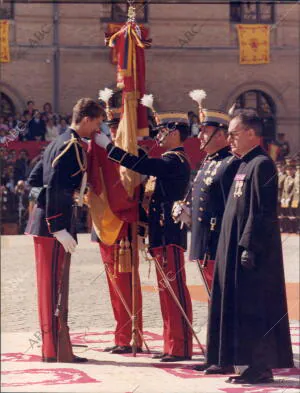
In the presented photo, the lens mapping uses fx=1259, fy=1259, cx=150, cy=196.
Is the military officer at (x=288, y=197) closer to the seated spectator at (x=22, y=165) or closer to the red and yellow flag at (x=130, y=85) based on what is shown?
the seated spectator at (x=22, y=165)

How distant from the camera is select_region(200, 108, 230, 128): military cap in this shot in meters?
7.43

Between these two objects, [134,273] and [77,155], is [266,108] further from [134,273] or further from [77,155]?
[77,155]

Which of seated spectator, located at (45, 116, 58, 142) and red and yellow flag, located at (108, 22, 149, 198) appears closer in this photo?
red and yellow flag, located at (108, 22, 149, 198)

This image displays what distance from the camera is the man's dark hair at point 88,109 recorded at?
718 cm

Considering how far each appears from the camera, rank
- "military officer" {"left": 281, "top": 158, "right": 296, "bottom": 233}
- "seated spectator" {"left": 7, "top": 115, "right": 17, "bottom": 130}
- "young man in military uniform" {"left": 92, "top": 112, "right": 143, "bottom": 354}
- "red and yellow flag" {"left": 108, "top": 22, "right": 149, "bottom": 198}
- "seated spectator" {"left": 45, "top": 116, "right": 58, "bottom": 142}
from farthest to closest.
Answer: "military officer" {"left": 281, "top": 158, "right": 296, "bottom": 233} < "seated spectator" {"left": 7, "top": 115, "right": 17, "bottom": 130} < "seated spectator" {"left": 45, "top": 116, "right": 58, "bottom": 142} < "young man in military uniform" {"left": 92, "top": 112, "right": 143, "bottom": 354} < "red and yellow flag" {"left": 108, "top": 22, "right": 149, "bottom": 198}

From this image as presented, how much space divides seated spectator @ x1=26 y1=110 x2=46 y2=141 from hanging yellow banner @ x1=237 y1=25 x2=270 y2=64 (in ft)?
6.44

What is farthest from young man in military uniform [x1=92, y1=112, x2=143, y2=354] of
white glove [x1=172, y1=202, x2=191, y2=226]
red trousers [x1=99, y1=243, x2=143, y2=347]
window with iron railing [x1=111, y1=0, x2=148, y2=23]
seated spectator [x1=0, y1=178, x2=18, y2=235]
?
seated spectator [x1=0, y1=178, x2=18, y2=235]

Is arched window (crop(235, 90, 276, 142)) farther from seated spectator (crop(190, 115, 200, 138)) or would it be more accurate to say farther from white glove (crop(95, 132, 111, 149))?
white glove (crop(95, 132, 111, 149))

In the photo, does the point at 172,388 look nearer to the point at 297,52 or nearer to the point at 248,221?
the point at 248,221

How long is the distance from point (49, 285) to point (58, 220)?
47 centimetres

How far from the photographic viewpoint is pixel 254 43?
8828 millimetres

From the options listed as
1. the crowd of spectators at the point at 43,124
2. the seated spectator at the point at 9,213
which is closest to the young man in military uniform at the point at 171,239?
the crowd of spectators at the point at 43,124

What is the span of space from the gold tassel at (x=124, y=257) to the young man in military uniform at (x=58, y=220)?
505 mm

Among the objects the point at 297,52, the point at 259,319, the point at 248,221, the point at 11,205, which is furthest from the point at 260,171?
the point at 11,205
